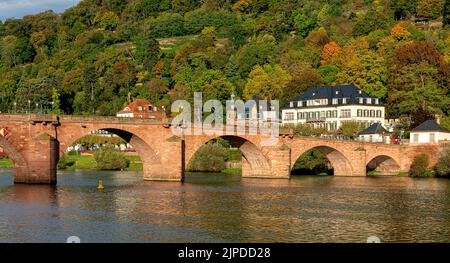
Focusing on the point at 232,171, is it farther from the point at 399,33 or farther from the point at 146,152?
the point at 399,33

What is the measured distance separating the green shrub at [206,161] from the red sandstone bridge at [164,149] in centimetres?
1336

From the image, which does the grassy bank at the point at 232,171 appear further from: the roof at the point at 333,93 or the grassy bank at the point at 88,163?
the roof at the point at 333,93

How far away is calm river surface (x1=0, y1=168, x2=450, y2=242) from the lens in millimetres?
43156

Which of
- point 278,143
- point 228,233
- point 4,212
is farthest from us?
point 278,143

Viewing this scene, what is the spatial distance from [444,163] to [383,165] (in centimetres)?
1204

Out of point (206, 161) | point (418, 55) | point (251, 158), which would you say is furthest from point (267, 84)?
point (251, 158)

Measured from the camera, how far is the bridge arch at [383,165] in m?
103

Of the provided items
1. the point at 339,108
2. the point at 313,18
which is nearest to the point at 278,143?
the point at 339,108

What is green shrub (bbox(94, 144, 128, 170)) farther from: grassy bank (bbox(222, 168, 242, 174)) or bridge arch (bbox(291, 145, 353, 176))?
bridge arch (bbox(291, 145, 353, 176))

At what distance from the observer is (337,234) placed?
43812mm

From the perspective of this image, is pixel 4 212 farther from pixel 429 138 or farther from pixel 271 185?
pixel 429 138

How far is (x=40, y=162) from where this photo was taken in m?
71.8
